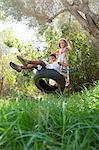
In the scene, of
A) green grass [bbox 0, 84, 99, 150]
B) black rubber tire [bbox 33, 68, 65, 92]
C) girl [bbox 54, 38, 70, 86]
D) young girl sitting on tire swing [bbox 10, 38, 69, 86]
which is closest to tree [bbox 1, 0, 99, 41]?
girl [bbox 54, 38, 70, 86]

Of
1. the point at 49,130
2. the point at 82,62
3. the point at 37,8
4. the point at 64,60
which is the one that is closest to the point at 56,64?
the point at 64,60

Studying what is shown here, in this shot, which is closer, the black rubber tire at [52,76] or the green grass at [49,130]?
the green grass at [49,130]

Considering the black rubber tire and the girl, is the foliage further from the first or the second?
the black rubber tire

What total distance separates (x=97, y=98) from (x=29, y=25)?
27.0 feet

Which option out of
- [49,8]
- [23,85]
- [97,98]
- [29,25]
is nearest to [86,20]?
[49,8]

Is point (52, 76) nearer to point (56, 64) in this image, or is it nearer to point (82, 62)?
point (56, 64)

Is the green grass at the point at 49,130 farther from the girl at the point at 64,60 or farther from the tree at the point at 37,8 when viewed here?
the tree at the point at 37,8

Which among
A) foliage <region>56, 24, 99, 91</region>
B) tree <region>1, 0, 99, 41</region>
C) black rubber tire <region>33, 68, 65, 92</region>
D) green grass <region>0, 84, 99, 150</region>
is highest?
tree <region>1, 0, 99, 41</region>

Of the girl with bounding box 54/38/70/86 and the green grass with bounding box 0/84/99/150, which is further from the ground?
the girl with bounding box 54/38/70/86

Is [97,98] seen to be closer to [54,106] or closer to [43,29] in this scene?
[54,106]

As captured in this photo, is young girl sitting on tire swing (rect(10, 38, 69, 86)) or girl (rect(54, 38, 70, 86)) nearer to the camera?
young girl sitting on tire swing (rect(10, 38, 69, 86))

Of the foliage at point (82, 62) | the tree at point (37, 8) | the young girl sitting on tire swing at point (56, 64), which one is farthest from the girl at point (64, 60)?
the foliage at point (82, 62)

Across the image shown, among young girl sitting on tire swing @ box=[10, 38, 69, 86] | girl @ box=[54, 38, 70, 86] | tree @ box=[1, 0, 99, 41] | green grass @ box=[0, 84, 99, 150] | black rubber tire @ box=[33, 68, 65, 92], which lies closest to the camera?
green grass @ box=[0, 84, 99, 150]

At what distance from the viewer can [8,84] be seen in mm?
13945
